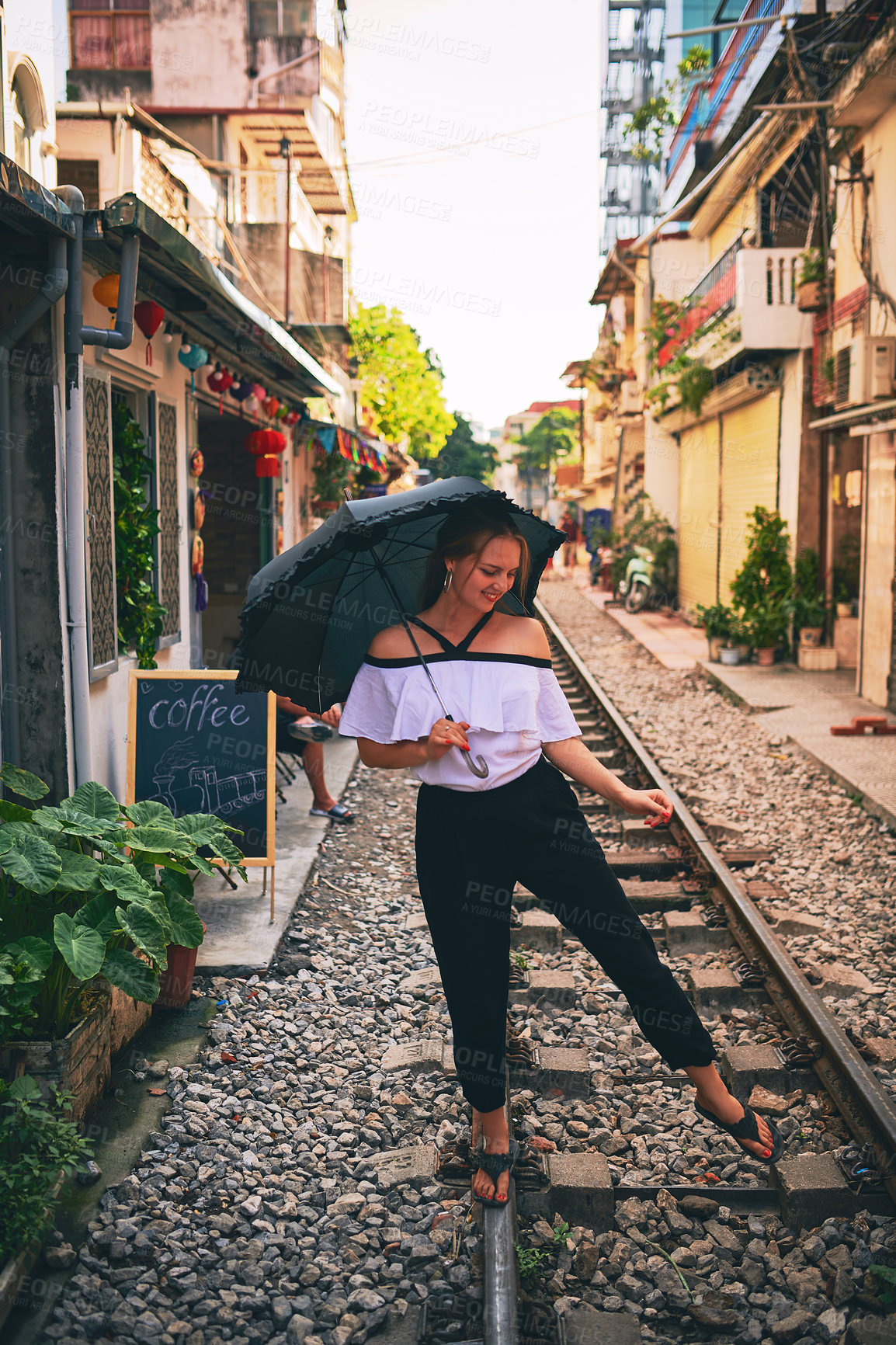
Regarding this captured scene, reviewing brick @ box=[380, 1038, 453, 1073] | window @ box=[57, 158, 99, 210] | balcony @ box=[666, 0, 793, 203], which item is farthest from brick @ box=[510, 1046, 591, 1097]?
balcony @ box=[666, 0, 793, 203]

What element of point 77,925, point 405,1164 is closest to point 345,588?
point 77,925

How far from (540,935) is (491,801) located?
2709 mm

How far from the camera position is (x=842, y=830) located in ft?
24.9

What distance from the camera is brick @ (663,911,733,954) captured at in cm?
541

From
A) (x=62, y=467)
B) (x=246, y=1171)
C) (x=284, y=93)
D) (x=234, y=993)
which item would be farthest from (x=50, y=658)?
(x=284, y=93)

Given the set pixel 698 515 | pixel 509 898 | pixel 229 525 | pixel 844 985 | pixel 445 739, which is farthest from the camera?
pixel 698 515

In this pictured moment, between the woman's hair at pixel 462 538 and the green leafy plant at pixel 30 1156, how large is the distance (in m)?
1.93

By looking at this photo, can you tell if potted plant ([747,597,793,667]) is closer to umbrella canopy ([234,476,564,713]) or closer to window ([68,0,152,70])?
umbrella canopy ([234,476,564,713])

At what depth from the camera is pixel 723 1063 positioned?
4121mm

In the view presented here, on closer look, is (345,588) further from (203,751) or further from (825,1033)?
(203,751)

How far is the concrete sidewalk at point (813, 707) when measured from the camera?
863cm

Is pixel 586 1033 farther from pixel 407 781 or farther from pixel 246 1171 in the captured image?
pixel 407 781

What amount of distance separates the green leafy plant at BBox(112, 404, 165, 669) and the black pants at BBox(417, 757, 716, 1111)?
449 centimetres

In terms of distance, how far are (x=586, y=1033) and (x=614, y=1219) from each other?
1.21m
